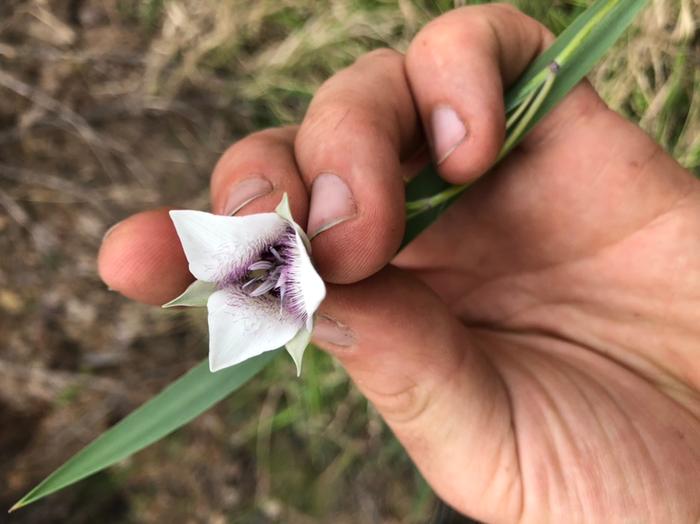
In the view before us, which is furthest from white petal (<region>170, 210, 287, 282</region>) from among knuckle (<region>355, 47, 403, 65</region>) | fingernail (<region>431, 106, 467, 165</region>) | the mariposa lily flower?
knuckle (<region>355, 47, 403, 65</region>)

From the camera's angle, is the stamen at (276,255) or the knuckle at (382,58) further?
the knuckle at (382,58)

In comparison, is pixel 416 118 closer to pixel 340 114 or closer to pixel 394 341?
pixel 340 114

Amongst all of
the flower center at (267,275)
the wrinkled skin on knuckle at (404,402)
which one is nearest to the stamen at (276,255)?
the flower center at (267,275)

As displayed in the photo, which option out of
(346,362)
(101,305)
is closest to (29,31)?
(101,305)

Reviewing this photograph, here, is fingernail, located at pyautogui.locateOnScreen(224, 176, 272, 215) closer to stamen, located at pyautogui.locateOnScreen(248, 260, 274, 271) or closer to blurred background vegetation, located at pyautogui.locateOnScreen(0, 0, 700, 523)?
stamen, located at pyautogui.locateOnScreen(248, 260, 274, 271)

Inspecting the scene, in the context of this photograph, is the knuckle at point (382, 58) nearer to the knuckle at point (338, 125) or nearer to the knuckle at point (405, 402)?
the knuckle at point (338, 125)

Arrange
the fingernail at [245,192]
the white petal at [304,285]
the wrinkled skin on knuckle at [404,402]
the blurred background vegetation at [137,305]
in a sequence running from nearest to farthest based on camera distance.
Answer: the white petal at [304,285], the fingernail at [245,192], the wrinkled skin on knuckle at [404,402], the blurred background vegetation at [137,305]

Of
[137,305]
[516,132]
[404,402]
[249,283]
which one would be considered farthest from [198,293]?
[137,305]
